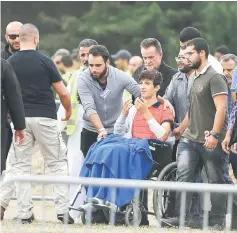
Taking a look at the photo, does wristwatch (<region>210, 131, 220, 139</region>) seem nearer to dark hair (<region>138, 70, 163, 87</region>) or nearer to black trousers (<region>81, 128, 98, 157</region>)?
dark hair (<region>138, 70, 163, 87</region>)

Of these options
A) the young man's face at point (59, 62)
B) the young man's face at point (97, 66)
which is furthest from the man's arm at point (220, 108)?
the young man's face at point (59, 62)

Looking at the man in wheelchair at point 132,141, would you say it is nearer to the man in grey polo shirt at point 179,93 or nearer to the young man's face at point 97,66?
the man in grey polo shirt at point 179,93

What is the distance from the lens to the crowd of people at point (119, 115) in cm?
1125

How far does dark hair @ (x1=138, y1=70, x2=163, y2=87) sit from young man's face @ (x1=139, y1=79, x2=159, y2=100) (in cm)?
3

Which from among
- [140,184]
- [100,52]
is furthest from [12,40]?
[140,184]

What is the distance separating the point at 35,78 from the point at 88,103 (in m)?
0.69

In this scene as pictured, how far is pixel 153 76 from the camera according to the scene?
39.1 ft

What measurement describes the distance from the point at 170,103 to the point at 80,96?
34.5 inches

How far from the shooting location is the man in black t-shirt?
11.6m

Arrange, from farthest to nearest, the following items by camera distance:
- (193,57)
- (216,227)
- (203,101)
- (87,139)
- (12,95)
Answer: (87,139) → (193,57) → (203,101) → (12,95) → (216,227)

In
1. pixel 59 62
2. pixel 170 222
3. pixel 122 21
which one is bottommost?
pixel 170 222

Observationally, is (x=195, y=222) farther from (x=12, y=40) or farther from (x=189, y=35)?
(x=12, y=40)

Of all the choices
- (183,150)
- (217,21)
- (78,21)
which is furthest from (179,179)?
(78,21)

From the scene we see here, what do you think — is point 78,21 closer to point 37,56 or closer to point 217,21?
point 217,21
